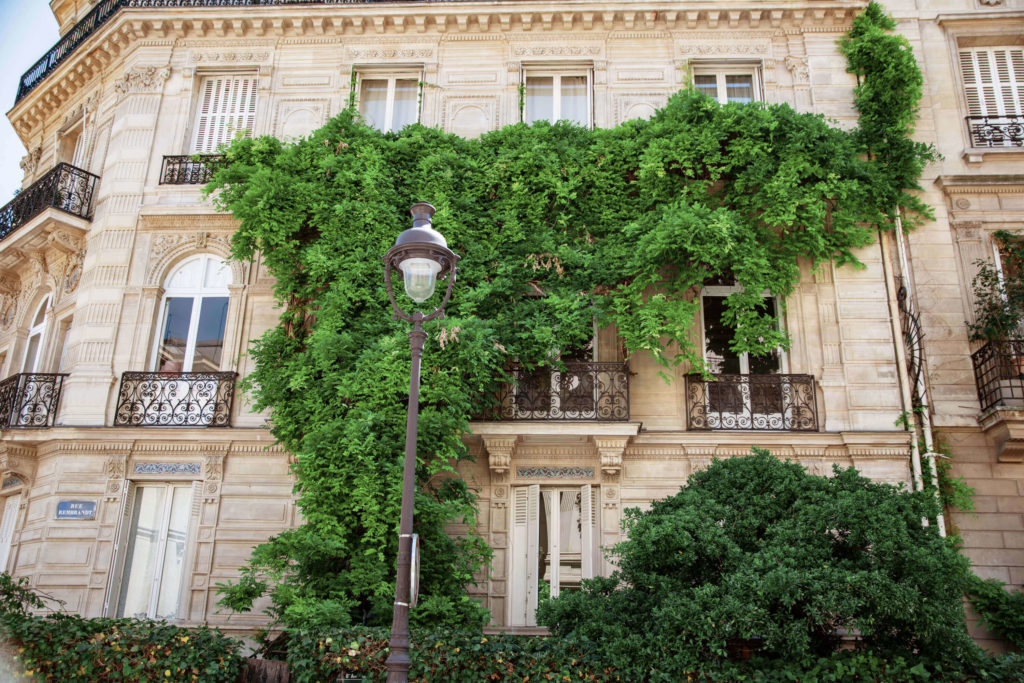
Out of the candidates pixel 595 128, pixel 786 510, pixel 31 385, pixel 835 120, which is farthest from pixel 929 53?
pixel 31 385

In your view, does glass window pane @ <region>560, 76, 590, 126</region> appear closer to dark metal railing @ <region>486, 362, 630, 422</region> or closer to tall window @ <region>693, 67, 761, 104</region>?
tall window @ <region>693, 67, 761, 104</region>

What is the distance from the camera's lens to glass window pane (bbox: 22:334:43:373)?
51.8ft

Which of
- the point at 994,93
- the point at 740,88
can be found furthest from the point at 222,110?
the point at 994,93

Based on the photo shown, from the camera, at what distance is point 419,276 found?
309 inches

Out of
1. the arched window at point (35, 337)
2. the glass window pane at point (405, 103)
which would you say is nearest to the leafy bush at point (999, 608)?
the glass window pane at point (405, 103)

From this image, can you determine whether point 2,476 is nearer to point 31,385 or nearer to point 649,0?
point 31,385

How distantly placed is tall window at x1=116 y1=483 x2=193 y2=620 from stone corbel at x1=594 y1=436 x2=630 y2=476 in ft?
20.3

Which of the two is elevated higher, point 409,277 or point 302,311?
point 302,311

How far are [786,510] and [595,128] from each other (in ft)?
23.2

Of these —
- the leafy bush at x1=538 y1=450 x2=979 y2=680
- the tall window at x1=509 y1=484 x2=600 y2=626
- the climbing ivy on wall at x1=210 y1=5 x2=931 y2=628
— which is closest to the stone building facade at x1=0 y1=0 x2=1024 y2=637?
the tall window at x1=509 y1=484 x2=600 y2=626

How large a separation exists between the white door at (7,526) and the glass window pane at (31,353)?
2.52m

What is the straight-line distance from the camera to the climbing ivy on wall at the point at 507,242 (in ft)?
37.5

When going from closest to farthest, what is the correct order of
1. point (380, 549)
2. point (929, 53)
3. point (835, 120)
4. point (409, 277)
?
point (409, 277) → point (380, 549) → point (835, 120) → point (929, 53)

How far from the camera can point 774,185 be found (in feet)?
41.0
